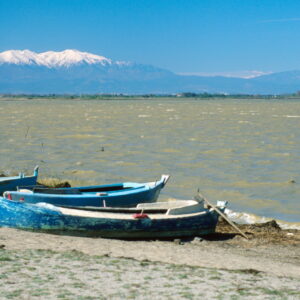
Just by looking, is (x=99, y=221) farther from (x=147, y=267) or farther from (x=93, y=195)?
(x=147, y=267)

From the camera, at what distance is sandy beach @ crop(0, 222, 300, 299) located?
8.42 meters

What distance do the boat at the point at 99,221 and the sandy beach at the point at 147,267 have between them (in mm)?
215

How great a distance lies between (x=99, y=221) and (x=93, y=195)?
159cm

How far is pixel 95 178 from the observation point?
2277 centimetres

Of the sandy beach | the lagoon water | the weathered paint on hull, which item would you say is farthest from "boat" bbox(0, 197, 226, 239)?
the lagoon water

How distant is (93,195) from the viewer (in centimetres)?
1427

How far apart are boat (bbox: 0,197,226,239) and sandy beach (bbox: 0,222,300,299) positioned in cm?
21

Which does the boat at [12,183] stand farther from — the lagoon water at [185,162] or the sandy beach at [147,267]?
the lagoon water at [185,162]

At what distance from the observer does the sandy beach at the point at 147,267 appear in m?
8.42

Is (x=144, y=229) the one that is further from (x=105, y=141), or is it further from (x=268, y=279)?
(x=105, y=141)

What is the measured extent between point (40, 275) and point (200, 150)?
76.0 ft

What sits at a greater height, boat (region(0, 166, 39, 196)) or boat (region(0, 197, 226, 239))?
boat (region(0, 166, 39, 196))

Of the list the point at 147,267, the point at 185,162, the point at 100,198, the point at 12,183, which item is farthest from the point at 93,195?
the point at 185,162

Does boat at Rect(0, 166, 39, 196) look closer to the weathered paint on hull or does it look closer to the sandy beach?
the weathered paint on hull
